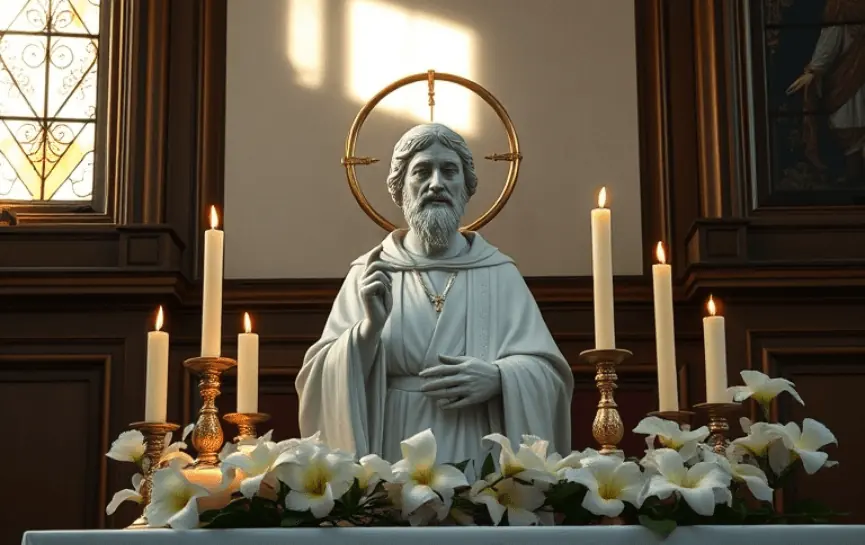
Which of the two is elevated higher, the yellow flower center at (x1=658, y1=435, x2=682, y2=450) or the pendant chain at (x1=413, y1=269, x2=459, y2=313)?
the pendant chain at (x1=413, y1=269, x2=459, y2=313)

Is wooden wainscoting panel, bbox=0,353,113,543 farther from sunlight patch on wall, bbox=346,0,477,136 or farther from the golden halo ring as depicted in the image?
sunlight patch on wall, bbox=346,0,477,136

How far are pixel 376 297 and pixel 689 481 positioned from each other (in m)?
0.97

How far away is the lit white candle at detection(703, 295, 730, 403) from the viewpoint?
138 inches

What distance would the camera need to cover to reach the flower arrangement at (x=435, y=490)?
8.77 feet

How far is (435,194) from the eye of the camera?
3803 mm

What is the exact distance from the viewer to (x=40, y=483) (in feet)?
18.6

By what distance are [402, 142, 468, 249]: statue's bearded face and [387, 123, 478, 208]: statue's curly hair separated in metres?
0.02

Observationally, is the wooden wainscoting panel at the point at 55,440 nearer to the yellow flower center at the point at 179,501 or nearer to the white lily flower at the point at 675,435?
the yellow flower center at the point at 179,501

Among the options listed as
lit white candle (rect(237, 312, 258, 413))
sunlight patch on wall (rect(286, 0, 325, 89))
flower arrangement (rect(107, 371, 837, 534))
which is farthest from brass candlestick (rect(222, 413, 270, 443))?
sunlight patch on wall (rect(286, 0, 325, 89))

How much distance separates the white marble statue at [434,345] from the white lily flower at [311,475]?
76cm

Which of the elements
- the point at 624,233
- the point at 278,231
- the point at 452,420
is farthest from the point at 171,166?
the point at 452,420

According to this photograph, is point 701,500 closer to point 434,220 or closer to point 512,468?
point 512,468

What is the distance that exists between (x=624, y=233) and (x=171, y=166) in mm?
2026

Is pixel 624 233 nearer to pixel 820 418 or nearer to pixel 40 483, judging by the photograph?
pixel 820 418
